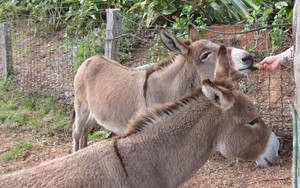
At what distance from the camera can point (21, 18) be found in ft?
40.4

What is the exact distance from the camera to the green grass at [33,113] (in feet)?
25.0

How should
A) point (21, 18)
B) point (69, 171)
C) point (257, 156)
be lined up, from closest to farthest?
point (69, 171)
point (257, 156)
point (21, 18)

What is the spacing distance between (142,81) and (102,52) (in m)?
2.81

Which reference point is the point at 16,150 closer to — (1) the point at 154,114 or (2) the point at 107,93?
(2) the point at 107,93

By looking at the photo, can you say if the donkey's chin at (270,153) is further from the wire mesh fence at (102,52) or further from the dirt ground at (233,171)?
the wire mesh fence at (102,52)

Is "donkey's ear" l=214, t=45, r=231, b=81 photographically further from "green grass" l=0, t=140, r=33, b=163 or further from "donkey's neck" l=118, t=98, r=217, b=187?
"green grass" l=0, t=140, r=33, b=163

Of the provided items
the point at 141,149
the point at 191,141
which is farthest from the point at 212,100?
the point at 141,149

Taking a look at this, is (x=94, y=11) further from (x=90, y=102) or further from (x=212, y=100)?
(x=212, y=100)

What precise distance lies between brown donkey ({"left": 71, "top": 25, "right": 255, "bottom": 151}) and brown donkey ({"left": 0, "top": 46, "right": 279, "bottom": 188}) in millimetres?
1592

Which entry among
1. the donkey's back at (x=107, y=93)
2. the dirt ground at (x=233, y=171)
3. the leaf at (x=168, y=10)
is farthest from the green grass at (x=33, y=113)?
the leaf at (x=168, y=10)

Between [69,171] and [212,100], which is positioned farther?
[212,100]

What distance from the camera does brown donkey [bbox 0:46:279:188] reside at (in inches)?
123

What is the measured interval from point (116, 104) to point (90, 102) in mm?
574

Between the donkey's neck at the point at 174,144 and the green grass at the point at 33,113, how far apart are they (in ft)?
14.2
